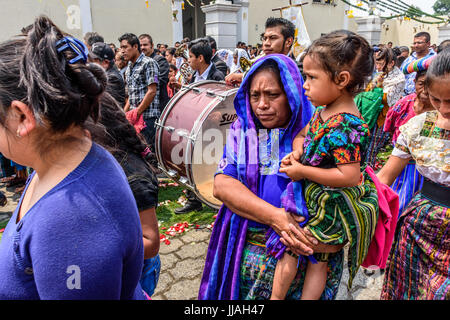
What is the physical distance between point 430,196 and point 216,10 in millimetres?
12430

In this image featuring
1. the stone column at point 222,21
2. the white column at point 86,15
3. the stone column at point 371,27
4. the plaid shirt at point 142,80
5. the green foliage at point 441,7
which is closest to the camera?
the plaid shirt at point 142,80

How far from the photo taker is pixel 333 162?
1526 mm

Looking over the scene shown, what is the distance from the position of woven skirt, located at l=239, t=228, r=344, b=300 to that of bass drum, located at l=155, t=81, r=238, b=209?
187 centimetres

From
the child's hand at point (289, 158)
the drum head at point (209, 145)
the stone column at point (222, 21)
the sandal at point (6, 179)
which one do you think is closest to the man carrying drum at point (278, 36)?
the drum head at point (209, 145)

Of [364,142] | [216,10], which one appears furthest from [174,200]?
[216,10]

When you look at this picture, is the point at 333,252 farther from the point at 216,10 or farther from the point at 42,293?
the point at 216,10

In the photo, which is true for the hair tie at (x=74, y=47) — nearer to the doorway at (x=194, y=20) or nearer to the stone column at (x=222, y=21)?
the stone column at (x=222, y=21)

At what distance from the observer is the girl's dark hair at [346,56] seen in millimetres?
1524

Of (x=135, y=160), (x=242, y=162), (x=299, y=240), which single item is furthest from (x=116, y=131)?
(x=299, y=240)

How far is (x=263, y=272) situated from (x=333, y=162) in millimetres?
623

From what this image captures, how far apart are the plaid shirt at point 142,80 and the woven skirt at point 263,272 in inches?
144

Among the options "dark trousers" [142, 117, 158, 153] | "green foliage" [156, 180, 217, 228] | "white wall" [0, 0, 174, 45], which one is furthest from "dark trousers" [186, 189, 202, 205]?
"white wall" [0, 0, 174, 45]

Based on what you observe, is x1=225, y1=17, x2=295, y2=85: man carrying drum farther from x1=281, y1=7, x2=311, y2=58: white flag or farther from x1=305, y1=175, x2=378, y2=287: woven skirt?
x1=305, y1=175, x2=378, y2=287: woven skirt

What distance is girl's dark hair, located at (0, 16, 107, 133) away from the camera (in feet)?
2.85
